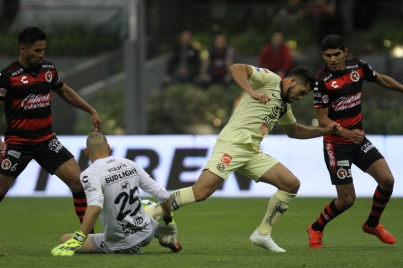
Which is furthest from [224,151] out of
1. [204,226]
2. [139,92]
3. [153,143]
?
[139,92]

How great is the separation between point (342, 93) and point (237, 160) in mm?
1467

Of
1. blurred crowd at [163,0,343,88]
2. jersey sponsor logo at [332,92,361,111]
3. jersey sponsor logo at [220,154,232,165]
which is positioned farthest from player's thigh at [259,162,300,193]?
blurred crowd at [163,0,343,88]

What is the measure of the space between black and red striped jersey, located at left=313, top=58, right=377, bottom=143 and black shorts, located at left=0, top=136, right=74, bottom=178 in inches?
113

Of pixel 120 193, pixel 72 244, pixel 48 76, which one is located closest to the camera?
pixel 72 244

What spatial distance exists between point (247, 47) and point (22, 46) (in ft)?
42.3

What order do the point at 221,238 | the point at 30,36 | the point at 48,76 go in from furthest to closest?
the point at 221,238
the point at 48,76
the point at 30,36

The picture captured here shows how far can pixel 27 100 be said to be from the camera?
8.54 metres

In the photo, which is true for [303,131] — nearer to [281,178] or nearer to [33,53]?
[281,178]

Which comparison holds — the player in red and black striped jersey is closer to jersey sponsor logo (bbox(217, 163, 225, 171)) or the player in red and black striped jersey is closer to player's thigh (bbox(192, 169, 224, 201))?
jersey sponsor logo (bbox(217, 163, 225, 171))

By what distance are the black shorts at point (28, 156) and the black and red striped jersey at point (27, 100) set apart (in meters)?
0.07

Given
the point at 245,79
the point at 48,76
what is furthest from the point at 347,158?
the point at 48,76

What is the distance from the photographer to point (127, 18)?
20.0 meters

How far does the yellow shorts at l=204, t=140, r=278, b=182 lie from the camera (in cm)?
845

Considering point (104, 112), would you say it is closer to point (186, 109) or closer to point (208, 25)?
point (186, 109)
